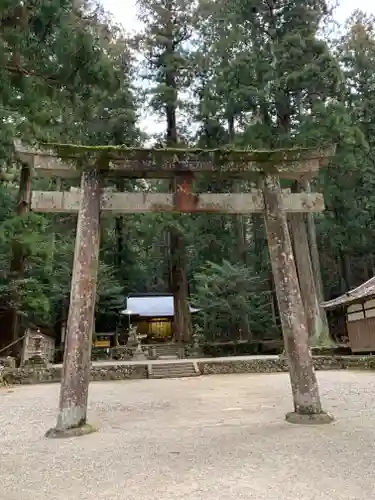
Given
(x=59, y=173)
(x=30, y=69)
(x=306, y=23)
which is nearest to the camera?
(x=59, y=173)

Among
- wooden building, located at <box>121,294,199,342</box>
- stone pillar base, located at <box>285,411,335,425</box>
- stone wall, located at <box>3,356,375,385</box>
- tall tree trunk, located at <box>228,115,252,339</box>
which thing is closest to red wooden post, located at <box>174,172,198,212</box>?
stone pillar base, located at <box>285,411,335,425</box>

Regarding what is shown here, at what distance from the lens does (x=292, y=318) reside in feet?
18.4

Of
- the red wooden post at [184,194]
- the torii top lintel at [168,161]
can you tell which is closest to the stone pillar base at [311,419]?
the red wooden post at [184,194]

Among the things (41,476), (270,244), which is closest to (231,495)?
(41,476)

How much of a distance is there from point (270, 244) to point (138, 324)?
2228 centimetres

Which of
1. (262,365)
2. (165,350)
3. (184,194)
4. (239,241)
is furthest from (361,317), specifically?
(184,194)

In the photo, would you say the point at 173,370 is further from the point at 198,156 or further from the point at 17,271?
the point at 198,156

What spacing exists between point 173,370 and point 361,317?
22.8ft

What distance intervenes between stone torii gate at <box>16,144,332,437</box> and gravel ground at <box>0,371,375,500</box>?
0.56m

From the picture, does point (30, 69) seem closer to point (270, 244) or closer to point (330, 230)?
point (270, 244)

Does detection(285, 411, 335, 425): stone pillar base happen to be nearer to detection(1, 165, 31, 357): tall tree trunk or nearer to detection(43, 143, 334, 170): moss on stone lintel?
detection(43, 143, 334, 170): moss on stone lintel

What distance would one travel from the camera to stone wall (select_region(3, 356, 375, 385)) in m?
12.6

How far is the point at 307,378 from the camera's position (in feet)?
17.9

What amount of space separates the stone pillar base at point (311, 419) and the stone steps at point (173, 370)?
27.7ft
